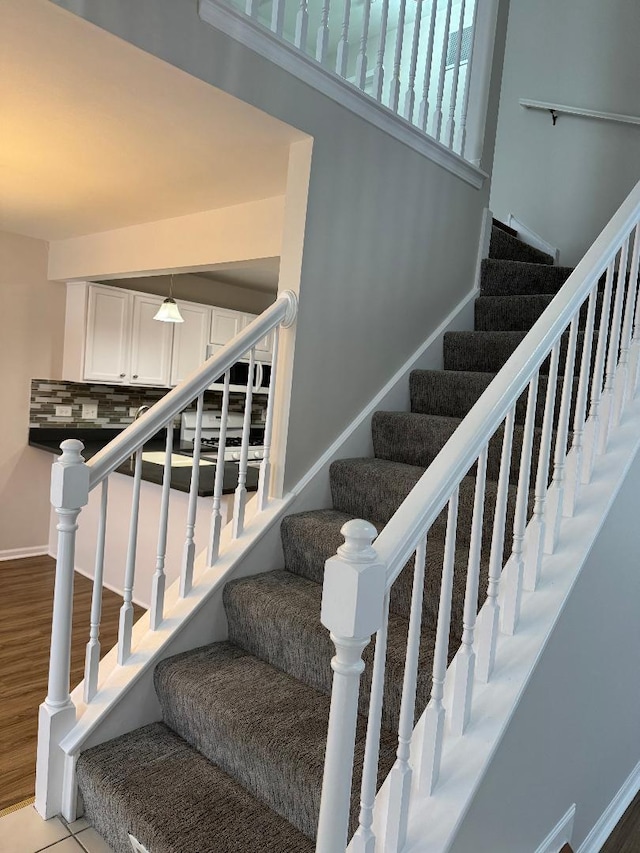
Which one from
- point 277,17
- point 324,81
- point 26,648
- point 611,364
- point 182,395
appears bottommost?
point 26,648

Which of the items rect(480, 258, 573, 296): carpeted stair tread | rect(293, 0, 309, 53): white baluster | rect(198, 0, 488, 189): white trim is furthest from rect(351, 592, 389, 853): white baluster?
rect(480, 258, 573, 296): carpeted stair tread

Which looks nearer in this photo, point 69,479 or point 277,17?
point 69,479

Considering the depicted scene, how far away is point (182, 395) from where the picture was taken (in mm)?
1958

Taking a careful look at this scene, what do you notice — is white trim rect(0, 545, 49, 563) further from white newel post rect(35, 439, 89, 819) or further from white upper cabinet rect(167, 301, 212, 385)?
white newel post rect(35, 439, 89, 819)

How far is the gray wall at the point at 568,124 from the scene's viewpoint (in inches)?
159

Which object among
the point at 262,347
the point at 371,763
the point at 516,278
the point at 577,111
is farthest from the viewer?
the point at 262,347

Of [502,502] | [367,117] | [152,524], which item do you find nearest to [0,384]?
[152,524]

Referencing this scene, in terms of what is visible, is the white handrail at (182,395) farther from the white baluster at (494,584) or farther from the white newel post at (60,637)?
the white baluster at (494,584)

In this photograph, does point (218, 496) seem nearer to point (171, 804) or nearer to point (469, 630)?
point (171, 804)

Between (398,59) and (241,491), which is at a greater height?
(398,59)

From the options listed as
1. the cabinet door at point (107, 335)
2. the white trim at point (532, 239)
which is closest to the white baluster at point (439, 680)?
the white trim at point (532, 239)

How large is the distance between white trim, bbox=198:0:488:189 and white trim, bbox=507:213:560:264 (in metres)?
1.41

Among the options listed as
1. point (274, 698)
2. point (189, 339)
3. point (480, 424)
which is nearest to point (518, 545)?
point (480, 424)

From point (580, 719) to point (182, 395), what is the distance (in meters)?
1.53
